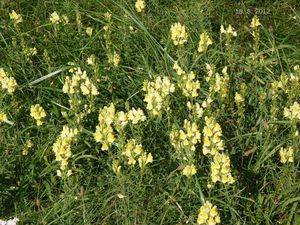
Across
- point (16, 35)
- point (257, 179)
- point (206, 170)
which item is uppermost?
point (16, 35)

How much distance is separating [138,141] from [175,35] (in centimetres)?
98

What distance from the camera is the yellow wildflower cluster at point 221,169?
283 cm

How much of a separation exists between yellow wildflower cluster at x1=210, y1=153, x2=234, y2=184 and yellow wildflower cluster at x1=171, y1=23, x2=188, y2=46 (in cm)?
121

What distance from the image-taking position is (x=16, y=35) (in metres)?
4.33

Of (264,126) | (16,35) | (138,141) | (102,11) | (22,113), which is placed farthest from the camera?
(102,11)

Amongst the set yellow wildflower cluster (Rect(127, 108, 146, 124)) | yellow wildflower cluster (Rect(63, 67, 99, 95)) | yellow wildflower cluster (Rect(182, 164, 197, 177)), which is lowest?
yellow wildflower cluster (Rect(182, 164, 197, 177))

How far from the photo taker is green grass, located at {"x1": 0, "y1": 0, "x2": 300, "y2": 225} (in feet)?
10.1

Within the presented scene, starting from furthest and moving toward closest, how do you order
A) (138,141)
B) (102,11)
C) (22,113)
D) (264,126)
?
1. (102,11)
2. (22,113)
3. (264,126)
4. (138,141)

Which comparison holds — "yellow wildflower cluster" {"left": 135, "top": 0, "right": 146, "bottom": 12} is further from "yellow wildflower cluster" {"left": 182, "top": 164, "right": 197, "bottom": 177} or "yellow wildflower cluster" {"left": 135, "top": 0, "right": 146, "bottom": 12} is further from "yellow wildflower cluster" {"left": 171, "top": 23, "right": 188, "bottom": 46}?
"yellow wildflower cluster" {"left": 182, "top": 164, "right": 197, "bottom": 177}

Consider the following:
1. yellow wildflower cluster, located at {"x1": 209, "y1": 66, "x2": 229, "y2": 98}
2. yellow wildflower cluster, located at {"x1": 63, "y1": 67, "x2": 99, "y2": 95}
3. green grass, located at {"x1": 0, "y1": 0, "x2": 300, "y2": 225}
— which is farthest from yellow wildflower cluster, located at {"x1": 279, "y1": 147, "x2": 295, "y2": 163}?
yellow wildflower cluster, located at {"x1": 63, "y1": 67, "x2": 99, "y2": 95}

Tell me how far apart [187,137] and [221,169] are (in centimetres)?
26

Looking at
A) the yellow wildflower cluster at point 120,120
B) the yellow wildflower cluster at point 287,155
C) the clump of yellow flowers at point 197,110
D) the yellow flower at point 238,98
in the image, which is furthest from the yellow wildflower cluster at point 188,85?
the yellow wildflower cluster at point 287,155

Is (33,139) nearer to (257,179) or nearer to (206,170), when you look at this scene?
(206,170)

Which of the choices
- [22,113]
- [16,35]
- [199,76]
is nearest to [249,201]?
[199,76]
